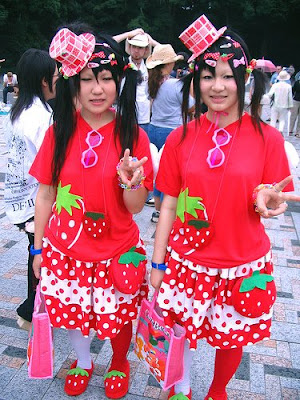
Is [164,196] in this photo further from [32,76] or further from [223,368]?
[32,76]

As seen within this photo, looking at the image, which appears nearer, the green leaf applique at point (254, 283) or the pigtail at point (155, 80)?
the green leaf applique at point (254, 283)

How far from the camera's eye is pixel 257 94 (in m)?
1.59

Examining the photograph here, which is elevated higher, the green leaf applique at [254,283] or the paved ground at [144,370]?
the green leaf applique at [254,283]

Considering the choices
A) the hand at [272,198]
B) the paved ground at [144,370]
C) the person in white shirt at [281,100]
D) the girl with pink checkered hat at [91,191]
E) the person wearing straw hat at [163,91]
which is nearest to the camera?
the hand at [272,198]

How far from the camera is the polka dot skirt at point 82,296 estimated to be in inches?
70.2

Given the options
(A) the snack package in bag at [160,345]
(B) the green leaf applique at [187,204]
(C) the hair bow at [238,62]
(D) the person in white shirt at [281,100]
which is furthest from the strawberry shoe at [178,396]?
(D) the person in white shirt at [281,100]

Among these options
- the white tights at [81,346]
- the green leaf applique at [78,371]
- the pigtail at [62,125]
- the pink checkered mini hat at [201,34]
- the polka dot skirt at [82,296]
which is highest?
the pink checkered mini hat at [201,34]

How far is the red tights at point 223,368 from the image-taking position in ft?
5.98

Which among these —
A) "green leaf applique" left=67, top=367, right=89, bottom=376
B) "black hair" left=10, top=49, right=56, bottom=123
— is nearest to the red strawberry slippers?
"green leaf applique" left=67, top=367, right=89, bottom=376

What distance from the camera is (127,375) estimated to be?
2.11m

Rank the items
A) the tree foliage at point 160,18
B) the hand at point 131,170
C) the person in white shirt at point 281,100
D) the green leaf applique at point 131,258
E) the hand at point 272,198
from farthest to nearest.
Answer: the tree foliage at point 160,18
the person in white shirt at point 281,100
the green leaf applique at point 131,258
the hand at point 131,170
the hand at point 272,198

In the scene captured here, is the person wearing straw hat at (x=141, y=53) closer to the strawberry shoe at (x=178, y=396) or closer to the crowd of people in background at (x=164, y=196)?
the crowd of people in background at (x=164, y=196)

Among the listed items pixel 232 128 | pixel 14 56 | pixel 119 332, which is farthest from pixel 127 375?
pixel 14 56

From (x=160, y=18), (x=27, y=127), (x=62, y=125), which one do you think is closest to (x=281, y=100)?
(x=27, y=127)
